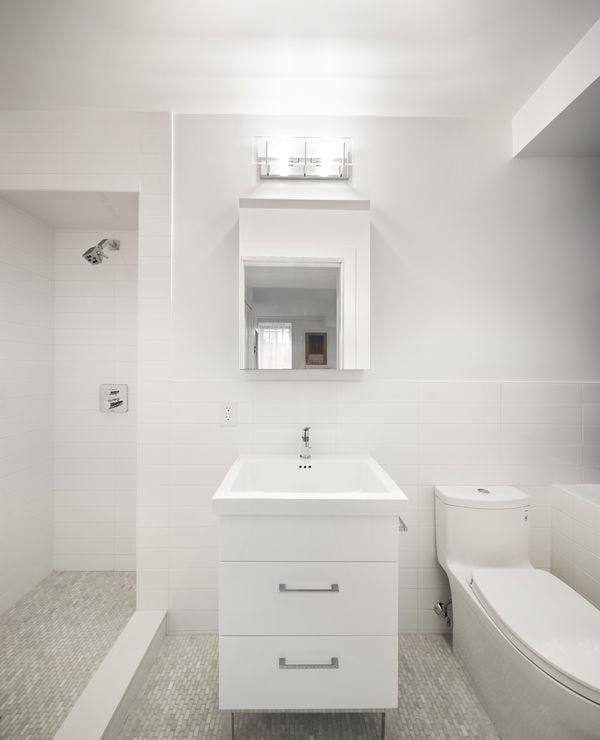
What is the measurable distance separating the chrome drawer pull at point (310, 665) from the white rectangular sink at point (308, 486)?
0.47m

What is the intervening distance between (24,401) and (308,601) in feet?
5.91

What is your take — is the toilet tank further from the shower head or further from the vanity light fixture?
the shower head

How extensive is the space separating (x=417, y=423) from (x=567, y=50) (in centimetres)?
153

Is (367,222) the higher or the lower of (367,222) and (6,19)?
the lower

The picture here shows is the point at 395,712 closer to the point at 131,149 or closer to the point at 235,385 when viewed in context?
the point at 235,385

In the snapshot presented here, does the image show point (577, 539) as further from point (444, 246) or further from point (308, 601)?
point (444, 246)

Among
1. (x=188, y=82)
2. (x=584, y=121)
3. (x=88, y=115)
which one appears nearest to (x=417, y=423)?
(x=584, y=121)

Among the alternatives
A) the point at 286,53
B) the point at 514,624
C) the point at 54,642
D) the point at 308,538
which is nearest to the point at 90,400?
the point at 54,642

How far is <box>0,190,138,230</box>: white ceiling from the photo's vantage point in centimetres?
200

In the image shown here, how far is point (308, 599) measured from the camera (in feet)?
4.39

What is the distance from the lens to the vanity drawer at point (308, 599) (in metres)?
1.33

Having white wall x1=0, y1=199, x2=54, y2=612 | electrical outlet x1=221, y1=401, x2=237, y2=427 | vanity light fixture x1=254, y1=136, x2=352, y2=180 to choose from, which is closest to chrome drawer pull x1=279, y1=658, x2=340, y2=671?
electrical outlet x1=221, y1=401, x2=237, y2=427

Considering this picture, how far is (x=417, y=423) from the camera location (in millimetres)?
1978

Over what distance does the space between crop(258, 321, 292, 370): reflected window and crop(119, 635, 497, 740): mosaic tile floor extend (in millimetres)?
1267
